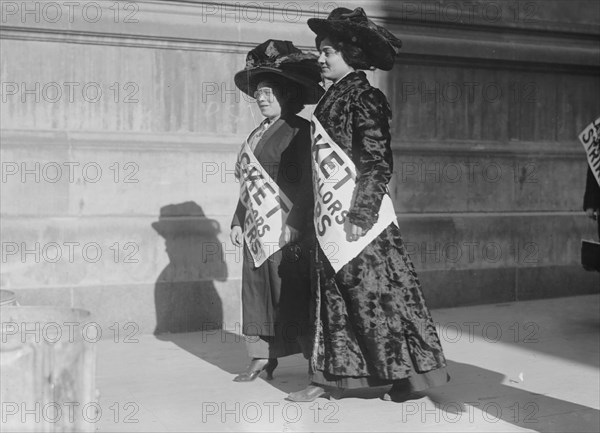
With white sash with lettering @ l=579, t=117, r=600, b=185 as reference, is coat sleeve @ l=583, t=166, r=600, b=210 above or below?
below

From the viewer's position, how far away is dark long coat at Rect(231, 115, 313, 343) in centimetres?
705

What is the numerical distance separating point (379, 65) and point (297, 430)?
2.30 m

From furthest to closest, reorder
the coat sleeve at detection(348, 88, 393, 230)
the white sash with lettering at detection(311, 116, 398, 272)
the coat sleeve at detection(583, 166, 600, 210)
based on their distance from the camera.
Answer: the coat sleeve at detection(583, 166, 600, 210) → the white sash with lettering at detection(311, 116, 398, 272) → the coat sleeve at detection(348, 88, 393, 230)

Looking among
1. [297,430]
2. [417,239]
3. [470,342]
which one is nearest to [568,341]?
[470,342]

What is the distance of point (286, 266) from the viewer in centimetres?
711

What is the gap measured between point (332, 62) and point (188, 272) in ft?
10.5

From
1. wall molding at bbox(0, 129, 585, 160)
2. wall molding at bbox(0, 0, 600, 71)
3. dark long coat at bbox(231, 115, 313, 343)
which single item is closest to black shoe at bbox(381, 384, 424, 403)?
dark long coat at bbox(231, 115, 313, 343)

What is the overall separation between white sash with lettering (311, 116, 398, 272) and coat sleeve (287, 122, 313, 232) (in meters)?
0.42

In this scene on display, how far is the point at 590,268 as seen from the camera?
9344 millimetres

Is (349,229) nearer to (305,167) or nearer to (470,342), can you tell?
(305,167)

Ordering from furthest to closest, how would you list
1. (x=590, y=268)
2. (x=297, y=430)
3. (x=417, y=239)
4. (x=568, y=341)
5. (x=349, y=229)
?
(x=417, y=239) → (x=590, y=268) → (x=568, y=341) → (x=349, y=229) → (x=297, y=430)

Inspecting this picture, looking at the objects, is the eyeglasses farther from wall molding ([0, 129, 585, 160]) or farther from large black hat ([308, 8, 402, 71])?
wall molding ([0, 129, 585, 160])

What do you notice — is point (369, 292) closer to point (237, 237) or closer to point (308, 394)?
point (308, 394)

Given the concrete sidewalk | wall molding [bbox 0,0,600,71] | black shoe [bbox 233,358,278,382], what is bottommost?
the concrete sidewalk
